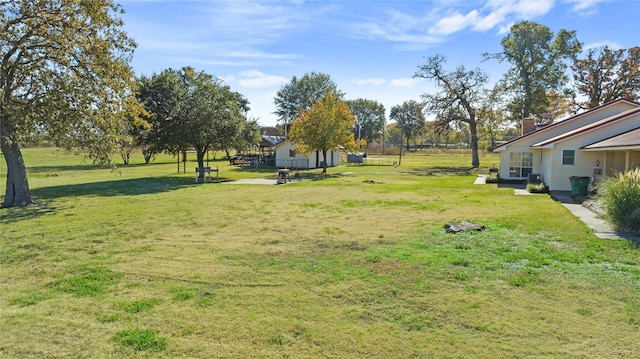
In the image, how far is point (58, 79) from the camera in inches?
570

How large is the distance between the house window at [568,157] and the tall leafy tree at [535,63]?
2621 cm

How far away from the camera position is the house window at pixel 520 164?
25328 millimetres

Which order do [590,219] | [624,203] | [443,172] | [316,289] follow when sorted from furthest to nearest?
1. [443,172]
2. [590,219]
3. [624,203]
4. [316,289]

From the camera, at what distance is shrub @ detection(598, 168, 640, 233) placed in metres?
9.43

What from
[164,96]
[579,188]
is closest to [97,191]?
[164,96]

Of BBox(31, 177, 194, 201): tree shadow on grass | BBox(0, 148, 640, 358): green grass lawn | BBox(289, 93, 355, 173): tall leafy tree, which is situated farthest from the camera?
BBox(289, 93, 355, 173): tall leafy tree

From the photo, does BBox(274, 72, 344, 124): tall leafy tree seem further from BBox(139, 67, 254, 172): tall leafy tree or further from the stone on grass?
the stone on grass

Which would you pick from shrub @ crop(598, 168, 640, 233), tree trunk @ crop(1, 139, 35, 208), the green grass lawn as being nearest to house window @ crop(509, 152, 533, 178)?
the green grass lawn

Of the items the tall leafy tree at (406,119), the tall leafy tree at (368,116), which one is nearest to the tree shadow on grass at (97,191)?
the tall leafy tree at (406,119)

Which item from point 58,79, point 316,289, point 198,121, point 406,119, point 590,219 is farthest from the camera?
point 406,119

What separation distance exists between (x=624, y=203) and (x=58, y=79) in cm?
1818

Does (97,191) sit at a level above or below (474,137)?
below

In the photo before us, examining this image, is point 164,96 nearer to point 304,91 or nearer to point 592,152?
point 592,152

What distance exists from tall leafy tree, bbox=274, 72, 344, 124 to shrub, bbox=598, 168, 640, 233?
217ft
